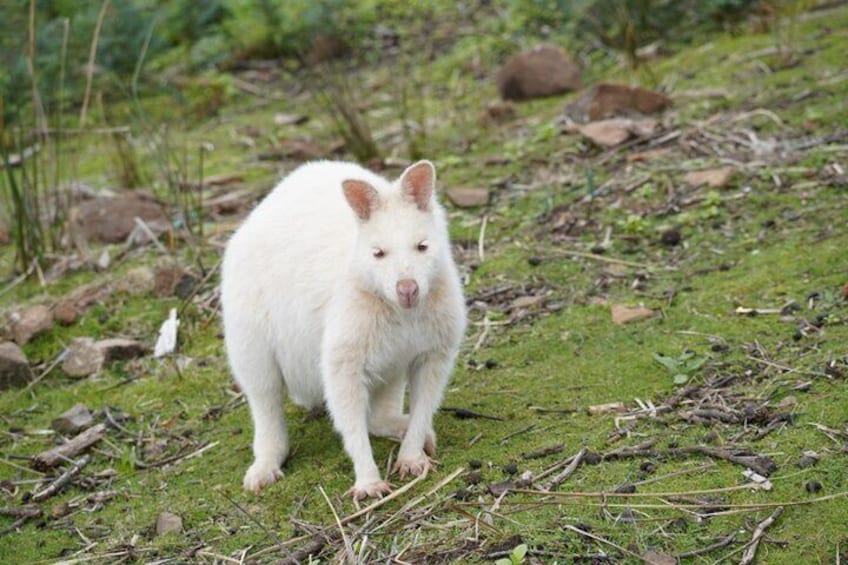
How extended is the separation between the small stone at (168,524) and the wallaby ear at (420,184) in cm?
159

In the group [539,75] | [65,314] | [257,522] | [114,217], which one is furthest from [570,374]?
[539,75]

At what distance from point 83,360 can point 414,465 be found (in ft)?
9.00

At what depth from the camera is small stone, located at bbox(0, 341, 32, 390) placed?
633cm

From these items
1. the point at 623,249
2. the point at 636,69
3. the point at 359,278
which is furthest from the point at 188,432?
the point at 636,69

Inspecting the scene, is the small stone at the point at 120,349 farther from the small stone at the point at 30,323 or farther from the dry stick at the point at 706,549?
the dry stick at the point at 706,549

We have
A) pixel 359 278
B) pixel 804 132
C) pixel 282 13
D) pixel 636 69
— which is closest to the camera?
pixel 359 278

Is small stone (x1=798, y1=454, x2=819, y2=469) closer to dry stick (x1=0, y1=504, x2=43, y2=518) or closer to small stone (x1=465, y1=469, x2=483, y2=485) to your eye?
small stone (x1=465, y1=469, x2=483, y2=485)

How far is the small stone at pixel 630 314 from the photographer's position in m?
5.76

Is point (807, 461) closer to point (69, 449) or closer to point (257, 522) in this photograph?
point (257, 522)

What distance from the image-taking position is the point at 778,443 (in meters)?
4.15

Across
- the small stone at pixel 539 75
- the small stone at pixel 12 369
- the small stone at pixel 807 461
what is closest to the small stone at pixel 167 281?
the small stone at pixel 12 369

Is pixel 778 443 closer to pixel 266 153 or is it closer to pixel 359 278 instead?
pixel 359 278

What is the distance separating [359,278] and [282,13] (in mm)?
9117

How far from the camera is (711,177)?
7125mm
